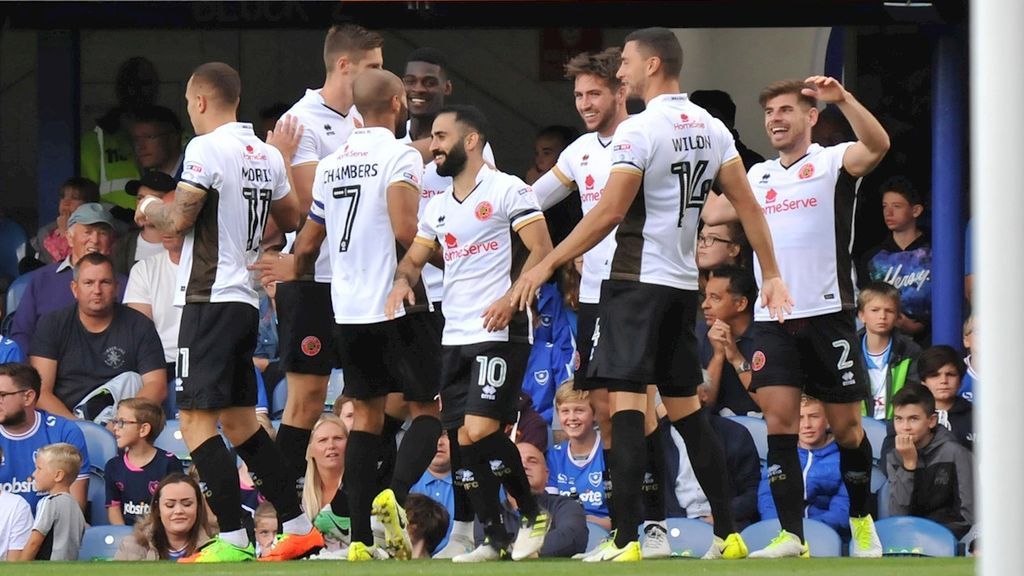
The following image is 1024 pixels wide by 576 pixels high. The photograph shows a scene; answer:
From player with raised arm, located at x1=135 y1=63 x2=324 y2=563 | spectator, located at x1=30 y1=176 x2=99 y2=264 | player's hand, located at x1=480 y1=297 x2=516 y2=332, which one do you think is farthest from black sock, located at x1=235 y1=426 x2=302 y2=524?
spectator, located at x1=30 y1=176 x2=99 y2=264

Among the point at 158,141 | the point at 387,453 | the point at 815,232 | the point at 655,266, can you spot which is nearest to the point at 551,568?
the point at 655,266

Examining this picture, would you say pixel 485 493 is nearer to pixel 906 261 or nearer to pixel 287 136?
pixel 287 136

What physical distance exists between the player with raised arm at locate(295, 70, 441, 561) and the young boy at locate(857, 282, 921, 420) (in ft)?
9.41

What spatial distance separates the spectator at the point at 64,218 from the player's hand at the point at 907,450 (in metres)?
5.16

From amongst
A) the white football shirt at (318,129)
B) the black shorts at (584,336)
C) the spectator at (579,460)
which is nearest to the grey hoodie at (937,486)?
the spectator at (579,460)

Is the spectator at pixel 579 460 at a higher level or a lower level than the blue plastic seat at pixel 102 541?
higher

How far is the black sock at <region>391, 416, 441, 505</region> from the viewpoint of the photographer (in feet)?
25.7

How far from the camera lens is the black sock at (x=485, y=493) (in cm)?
745

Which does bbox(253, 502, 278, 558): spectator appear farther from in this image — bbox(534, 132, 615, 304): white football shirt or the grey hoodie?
the grey hoodie

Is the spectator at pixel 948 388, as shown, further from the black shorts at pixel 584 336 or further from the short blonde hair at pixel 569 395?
the black shorts at pixel 584 336

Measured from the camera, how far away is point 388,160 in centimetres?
775

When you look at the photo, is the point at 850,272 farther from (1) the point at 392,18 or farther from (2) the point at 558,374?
(1) the point at 392,18

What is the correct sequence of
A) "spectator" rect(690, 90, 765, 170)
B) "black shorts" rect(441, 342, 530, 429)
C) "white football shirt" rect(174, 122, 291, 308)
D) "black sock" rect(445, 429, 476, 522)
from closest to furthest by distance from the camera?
1. "black shorts" rect(441, 342, 530, 429)
2. "white football shirt" rect(174, 122, 291, 308)
3. "black sock" rect(445, 429, 476, 522)
4. "spectator" rect(690, 90, 765, 170)

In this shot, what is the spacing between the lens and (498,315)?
23.0ft
